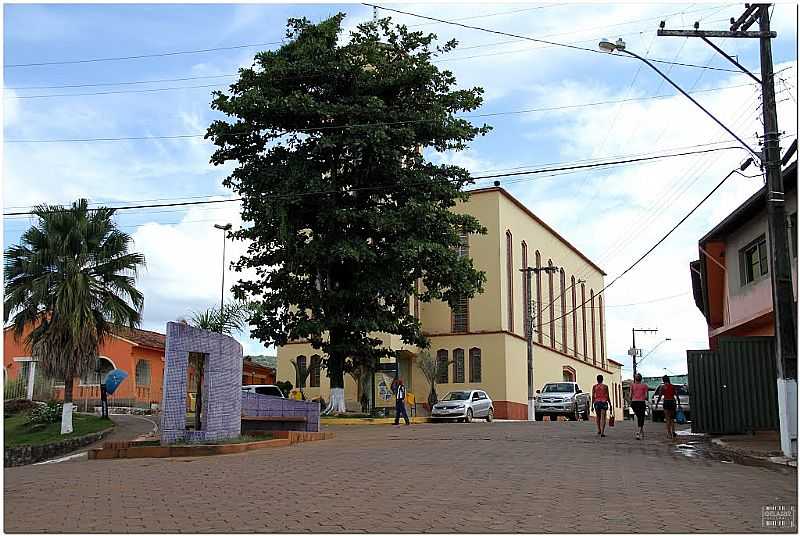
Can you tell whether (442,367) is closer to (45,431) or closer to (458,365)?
(458,365)

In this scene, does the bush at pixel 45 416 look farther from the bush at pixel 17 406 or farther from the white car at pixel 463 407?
the white car at pixel 463 407

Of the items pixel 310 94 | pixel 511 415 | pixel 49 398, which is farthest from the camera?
pixel 511 415

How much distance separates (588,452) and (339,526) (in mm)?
10088

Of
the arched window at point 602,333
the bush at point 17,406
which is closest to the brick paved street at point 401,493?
the bush at point 17,406

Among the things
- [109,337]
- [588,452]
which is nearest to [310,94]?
[109,337]

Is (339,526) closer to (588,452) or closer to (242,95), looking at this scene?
(588,452)

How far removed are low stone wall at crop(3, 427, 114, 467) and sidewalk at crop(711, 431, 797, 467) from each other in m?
17.8

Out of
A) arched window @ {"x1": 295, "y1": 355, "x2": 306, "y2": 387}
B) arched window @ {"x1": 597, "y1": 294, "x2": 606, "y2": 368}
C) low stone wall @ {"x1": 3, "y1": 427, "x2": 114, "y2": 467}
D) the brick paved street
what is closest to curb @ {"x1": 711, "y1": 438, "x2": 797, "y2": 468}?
the brick paved street

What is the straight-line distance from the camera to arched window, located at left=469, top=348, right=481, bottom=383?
50656mm

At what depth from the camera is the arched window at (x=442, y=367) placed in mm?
50906

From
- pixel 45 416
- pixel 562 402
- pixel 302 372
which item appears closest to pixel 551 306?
pixel 302 372

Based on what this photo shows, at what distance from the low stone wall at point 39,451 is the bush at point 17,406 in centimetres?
1058

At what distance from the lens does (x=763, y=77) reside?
16953mm

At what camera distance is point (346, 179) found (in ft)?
104
